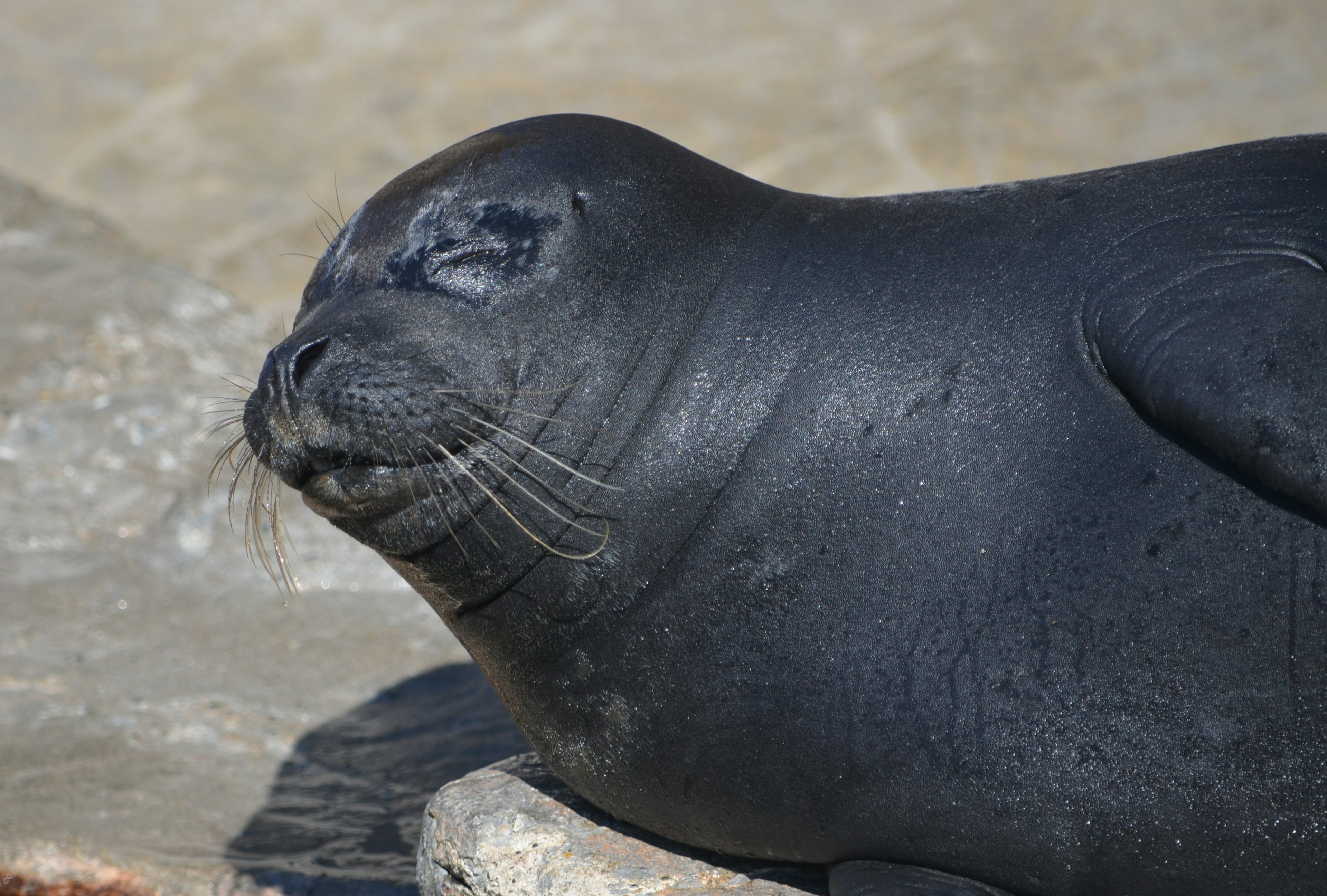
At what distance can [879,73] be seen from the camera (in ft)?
39.2

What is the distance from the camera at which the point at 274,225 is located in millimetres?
10875

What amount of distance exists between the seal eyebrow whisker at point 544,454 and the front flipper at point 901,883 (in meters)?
1.03

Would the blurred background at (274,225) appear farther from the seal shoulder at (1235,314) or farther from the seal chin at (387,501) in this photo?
the seal shoulder at (1235,314)

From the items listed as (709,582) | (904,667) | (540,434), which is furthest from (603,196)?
(904,667)

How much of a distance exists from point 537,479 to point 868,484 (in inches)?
31.2

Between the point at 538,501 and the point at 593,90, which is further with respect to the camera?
the point at 593,90

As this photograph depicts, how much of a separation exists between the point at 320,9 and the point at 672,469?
11.6 m

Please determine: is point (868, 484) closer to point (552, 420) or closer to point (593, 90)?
point (552, 420)

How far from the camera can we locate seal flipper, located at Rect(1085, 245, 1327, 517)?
2.68 m

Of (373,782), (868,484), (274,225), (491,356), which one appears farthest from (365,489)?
(274,225)

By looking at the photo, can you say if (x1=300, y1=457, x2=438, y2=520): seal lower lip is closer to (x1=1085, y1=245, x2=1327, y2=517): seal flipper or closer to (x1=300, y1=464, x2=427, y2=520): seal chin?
(x1=300, y1=464, x2=427, y2=520): seal chin

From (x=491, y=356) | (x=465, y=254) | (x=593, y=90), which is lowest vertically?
(x=491, y=356)

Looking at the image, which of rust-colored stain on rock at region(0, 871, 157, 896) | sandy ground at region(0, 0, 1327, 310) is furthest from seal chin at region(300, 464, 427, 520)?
sandy ground at region(0, 0, 1327, 310)

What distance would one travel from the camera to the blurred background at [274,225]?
16.9 feet
